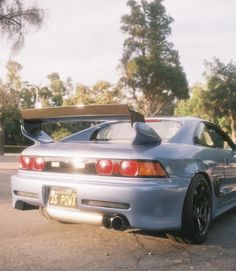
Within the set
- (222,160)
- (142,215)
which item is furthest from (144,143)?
(222,160)

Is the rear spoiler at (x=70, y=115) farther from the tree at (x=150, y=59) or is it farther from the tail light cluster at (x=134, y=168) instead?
the tree at (x=150, y=59)

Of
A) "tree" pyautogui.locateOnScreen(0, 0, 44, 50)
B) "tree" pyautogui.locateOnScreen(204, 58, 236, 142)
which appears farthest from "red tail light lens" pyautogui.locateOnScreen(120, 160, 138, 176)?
"tree" pyautogui.locateOnScreen(204, 58, 236, 142)

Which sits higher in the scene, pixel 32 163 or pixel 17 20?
pixel 17 20

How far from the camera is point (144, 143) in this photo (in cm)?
436

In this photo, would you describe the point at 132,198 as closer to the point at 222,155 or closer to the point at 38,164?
the point at 38,164

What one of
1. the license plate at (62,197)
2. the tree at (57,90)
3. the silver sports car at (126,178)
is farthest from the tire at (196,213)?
the tree at (57,90)

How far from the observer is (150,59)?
38781 millimetres

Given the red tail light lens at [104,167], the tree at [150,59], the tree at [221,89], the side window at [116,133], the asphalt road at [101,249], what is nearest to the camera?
the asphalt road at [101,249]

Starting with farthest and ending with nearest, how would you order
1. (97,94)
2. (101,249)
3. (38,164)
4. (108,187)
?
(97,94), (38,164), (101,249), (108,187)

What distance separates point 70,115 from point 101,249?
136 centimetres

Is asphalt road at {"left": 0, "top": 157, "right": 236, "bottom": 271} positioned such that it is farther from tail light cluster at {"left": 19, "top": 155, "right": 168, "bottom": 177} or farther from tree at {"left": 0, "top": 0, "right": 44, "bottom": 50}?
tree at {"left": 0, "top": 0, "right": 44, "bottom": 50}

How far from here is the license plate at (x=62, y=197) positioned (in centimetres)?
428

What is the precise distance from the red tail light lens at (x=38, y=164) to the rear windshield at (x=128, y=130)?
3.33 ft

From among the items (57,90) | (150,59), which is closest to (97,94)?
(150,59)
